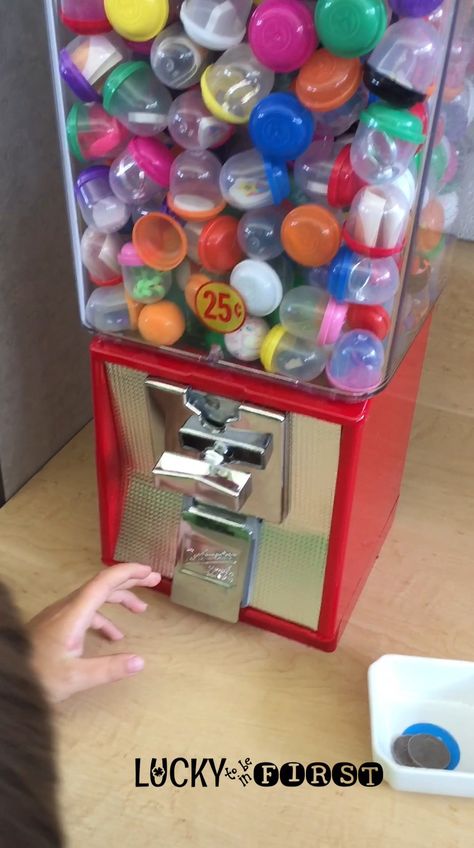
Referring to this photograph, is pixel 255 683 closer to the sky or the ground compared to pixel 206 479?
closer to the ground

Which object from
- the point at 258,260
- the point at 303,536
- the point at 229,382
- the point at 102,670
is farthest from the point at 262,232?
the point at 102,670

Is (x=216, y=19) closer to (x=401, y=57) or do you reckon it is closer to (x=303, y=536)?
(x=401, y=57)

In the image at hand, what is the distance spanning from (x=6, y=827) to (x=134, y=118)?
1.55 ft

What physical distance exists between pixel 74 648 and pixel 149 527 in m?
0.16

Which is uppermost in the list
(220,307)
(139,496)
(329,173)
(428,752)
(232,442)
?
(329,173)

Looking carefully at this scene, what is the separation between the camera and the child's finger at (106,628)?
768 millimetres

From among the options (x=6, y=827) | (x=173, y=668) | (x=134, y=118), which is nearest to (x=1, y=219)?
(x=134, y=118)

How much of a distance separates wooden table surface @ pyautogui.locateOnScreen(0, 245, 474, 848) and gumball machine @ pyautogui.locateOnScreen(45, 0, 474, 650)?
5cm

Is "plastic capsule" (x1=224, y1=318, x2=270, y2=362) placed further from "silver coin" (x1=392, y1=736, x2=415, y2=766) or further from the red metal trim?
"silver coin" (x1=392, y1=736, x2=415, y2=766)

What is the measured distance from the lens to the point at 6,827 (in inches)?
14.7

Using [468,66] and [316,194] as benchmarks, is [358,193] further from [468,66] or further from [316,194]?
[468,66]

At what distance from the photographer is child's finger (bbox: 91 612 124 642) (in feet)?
2.52

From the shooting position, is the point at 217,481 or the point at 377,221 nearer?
the point at 377,221

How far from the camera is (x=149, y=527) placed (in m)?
0.82
